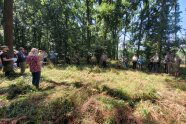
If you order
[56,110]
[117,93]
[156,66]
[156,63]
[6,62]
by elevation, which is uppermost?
[6,62]

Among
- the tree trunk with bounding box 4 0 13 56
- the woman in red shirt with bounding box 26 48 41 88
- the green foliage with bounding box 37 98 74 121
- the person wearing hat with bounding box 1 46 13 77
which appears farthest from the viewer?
the tree trunk with bounding box 4 0 13 56

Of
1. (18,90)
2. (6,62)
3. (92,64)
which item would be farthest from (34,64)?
(92,64)

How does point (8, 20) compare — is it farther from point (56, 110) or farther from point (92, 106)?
point (92, 106)

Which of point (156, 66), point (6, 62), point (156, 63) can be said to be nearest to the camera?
point (6, 62)

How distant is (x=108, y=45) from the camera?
106 ft

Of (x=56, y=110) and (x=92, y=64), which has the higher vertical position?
(x=92, y=64)

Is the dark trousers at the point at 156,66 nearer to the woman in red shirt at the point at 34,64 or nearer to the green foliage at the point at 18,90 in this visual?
the woman in red shirt at the point at 34,64

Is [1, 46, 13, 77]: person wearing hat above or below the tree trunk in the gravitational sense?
below

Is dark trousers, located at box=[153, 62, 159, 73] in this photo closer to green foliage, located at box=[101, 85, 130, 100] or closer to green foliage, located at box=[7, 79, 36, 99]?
green foliage, located at box=[101, 85, 130, 100]

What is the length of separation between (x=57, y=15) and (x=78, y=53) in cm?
481

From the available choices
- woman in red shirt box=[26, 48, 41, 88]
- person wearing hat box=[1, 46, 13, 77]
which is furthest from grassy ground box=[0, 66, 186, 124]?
person wearing hat box=[1, 46, 13, 77]

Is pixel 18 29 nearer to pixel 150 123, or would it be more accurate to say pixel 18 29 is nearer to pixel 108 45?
pixel 108 45

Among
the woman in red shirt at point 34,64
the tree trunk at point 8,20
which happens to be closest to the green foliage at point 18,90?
the woman in red shirt at point 34,64

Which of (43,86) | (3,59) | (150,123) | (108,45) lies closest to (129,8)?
(108,45)
